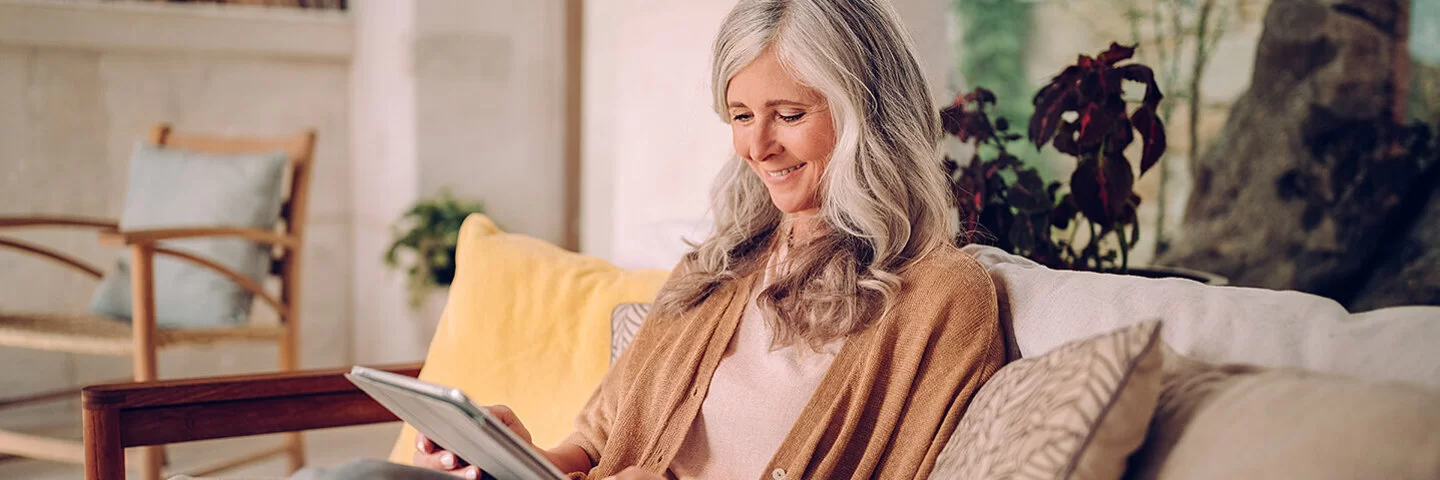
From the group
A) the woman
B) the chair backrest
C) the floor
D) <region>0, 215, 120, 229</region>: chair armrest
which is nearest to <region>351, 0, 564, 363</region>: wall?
the floor

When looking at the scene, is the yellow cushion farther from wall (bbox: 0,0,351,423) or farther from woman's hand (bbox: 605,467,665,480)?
wall (bbox: 0,0,351,423)

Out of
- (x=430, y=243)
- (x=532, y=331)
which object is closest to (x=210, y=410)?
(x=532, y=331)

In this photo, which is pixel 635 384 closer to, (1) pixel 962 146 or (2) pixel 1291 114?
(1) pixel 962 146

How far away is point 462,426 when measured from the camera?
98 cm

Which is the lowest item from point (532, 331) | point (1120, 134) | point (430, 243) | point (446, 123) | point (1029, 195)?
point (430, 243)

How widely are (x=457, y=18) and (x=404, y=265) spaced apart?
0.87 metres

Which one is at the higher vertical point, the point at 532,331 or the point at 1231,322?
the point at 1231,322

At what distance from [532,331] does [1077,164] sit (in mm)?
818

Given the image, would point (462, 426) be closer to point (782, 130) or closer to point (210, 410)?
point (782, 130)

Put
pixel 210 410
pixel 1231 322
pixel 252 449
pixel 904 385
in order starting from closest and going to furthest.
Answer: pixel 1231 322, pixel 904 385, pixel 210 410, pixel 252 449

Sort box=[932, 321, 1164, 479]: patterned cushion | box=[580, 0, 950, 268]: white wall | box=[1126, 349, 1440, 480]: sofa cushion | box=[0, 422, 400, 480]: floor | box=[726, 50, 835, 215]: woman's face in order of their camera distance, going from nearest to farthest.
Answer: box=[1126, 349, 1440, 480]: sofa cushion, box=[932, 321, 1164, 479]: patterned cushion, box=[726, 50, 835, 215]: woman's face, box=[580, 0, 950, 268]: white wall, box=[0, 422, 400, 480]: floor

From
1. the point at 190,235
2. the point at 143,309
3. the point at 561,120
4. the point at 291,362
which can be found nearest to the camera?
the point at 143,309

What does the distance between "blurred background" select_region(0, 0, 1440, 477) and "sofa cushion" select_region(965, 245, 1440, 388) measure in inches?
34.0

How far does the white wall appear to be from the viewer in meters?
1.94
